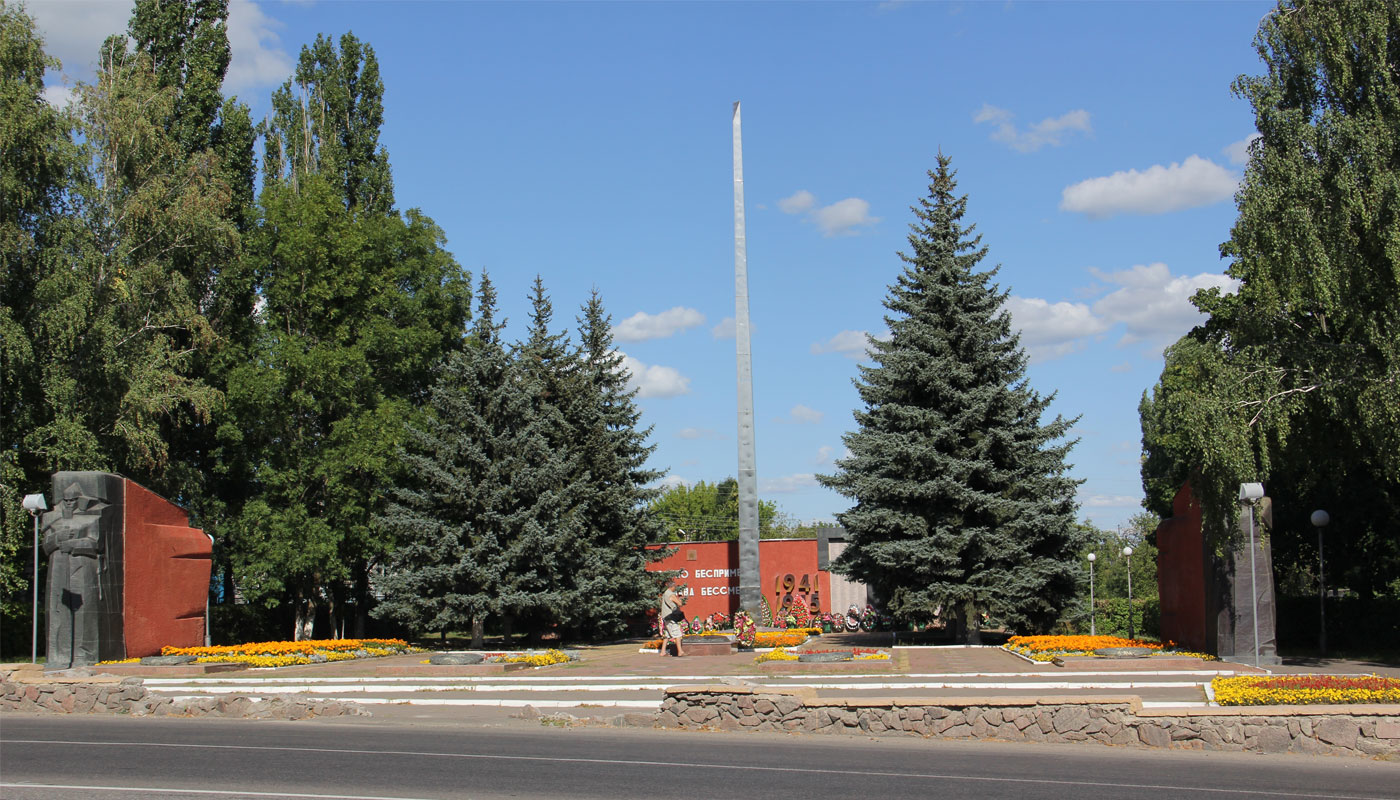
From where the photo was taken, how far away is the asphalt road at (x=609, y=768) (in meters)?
8.78

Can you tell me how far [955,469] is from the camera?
23.7 metres

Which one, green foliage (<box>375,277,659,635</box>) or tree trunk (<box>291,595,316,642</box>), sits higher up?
green foliage (<box>375,277,659,635</box>)

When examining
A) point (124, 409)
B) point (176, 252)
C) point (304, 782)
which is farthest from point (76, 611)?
point (304, 782)

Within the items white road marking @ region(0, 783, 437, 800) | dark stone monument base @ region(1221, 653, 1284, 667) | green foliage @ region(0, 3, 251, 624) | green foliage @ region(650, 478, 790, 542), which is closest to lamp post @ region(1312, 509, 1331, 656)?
dark stone monument base @ region(1221, 653, 1284, 667)

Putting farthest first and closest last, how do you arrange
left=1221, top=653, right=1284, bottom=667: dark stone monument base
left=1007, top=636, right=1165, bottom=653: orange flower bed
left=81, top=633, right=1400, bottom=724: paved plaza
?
1. left=1007, top=636, right=1165, bottom=653: orange flower bed
2. left=1221, top=653, right=1284, bottom=667: dark stone monument base
3. left=81, top=633, right=1400, bottom=724: paved plaza

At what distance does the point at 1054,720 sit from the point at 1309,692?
10.0 feet

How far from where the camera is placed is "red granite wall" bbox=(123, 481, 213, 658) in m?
21.5

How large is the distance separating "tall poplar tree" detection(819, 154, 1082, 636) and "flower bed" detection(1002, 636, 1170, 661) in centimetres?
225

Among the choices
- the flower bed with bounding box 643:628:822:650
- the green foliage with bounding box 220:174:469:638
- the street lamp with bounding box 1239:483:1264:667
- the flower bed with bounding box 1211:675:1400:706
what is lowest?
the flower bed with bounding box 643:628:822:650

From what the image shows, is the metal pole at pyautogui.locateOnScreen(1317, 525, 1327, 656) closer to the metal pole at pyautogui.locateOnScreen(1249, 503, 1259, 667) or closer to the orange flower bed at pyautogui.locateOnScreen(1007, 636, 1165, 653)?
the orange flower bed at pyautogui.locateOnScreen(1007, 636, 1165, 653)

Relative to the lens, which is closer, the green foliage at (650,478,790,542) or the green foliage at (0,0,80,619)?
the green foliage at (0,0,80,619)

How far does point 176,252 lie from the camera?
91.7ft

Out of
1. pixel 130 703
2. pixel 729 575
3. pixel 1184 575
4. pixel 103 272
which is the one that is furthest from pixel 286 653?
pixel 729 575

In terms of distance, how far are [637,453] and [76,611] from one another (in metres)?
15.4
